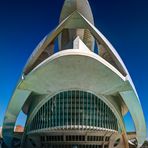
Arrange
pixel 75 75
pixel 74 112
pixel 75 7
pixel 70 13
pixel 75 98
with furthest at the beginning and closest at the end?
→ pixel 70 13 → pixel 75 7 → pixel 75 98 → pixel 74 112 → pixel 75 75

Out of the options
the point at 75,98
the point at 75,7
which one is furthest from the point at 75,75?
the point at 75,7

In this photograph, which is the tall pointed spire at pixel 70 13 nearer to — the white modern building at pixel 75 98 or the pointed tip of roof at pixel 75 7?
the pointed tip of roof at pixel 75 7

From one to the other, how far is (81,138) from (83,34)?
1990 centimetres

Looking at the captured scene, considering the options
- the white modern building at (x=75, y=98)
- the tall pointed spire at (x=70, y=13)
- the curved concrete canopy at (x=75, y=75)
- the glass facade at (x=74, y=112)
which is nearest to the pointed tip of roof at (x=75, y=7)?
the tall pointed spire at (x=70, y=13)

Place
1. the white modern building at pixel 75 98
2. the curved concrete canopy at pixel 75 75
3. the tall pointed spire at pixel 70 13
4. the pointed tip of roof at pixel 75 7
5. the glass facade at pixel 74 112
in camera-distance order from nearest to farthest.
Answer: the curved concrete canopy at pixel 75 75
the white modern building at pixel 75 98
the glass facade at pixel 74 112
the pointed tip of roof at pixel 75 7
the tall pointed spire at pixel 70 13

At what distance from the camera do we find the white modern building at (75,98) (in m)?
35.7

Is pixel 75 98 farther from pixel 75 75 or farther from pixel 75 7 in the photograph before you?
pixel 75 7

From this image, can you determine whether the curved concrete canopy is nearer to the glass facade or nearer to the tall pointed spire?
the glass facade

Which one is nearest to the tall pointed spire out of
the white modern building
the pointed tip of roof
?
the pointed tip of roof

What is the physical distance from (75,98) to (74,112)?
2.07m

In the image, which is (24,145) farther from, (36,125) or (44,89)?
(44,89)

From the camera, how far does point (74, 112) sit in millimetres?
38750

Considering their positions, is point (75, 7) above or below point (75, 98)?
above

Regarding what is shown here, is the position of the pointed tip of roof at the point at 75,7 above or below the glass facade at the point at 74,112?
above
